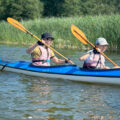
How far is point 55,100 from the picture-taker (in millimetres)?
7277

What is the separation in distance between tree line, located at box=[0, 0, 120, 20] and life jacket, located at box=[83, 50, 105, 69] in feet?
125

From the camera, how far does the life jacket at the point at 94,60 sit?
9289mm

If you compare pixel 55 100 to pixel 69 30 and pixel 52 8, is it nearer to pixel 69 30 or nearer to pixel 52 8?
pixel 69 30

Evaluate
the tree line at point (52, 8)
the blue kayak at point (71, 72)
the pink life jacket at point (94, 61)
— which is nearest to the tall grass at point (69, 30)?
the blue kayak at point (71, 72)

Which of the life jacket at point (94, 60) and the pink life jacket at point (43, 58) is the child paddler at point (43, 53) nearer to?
the pink life jacket at point (43, 58)

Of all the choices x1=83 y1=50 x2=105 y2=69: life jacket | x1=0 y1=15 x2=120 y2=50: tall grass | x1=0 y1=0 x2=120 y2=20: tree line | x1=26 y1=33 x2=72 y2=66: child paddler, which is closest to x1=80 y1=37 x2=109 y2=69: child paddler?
x1=83 y1=50 x2=105 y2=69: life jacket

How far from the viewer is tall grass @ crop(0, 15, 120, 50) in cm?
1611

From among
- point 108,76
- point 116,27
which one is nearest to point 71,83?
point 108,76

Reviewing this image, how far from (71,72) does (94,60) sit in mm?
792

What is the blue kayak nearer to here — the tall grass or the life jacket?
the life jacket

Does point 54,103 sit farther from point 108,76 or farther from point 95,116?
point 108,76

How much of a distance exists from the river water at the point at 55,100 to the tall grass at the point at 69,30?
6.65 meters

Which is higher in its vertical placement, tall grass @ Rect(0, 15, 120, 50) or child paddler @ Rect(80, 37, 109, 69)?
child paddler @ Rect(80, 37, 109, 69)

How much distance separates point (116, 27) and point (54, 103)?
31.1 feet
